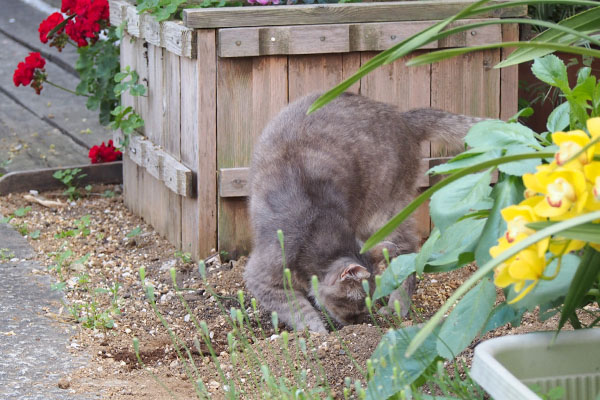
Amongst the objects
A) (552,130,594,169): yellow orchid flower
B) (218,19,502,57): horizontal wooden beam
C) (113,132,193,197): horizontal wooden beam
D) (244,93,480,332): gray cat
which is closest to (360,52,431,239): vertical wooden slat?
(218,19,502,57): horizontal wooden beam

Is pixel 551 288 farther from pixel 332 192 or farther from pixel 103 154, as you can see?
pixel 103 154

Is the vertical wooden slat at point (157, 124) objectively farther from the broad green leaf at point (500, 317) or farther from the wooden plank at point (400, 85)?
the broad green leaf at point (500, 317)

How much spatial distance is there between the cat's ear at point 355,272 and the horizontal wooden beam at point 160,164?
1292mm

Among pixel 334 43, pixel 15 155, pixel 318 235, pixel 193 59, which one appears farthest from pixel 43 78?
pixel 318 235

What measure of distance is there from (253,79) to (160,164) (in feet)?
2.66

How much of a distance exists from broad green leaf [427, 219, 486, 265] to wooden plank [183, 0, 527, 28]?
2.39m

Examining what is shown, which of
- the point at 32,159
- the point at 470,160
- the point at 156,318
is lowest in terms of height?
the point at 156,318

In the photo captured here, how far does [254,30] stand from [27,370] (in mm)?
2004

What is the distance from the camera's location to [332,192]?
13.1 feet

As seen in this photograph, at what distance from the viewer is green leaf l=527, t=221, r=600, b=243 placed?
1510 mm

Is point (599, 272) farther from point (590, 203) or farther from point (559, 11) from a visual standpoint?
point (559, 11)

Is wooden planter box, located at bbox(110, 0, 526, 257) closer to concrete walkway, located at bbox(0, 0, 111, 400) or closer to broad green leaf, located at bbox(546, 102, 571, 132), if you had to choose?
concrete walkway, located at bbox(0, 0, 111, 400)

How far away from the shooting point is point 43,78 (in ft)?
20.1

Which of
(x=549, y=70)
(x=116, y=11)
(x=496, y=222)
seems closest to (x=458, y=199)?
(x=496, y=222)
